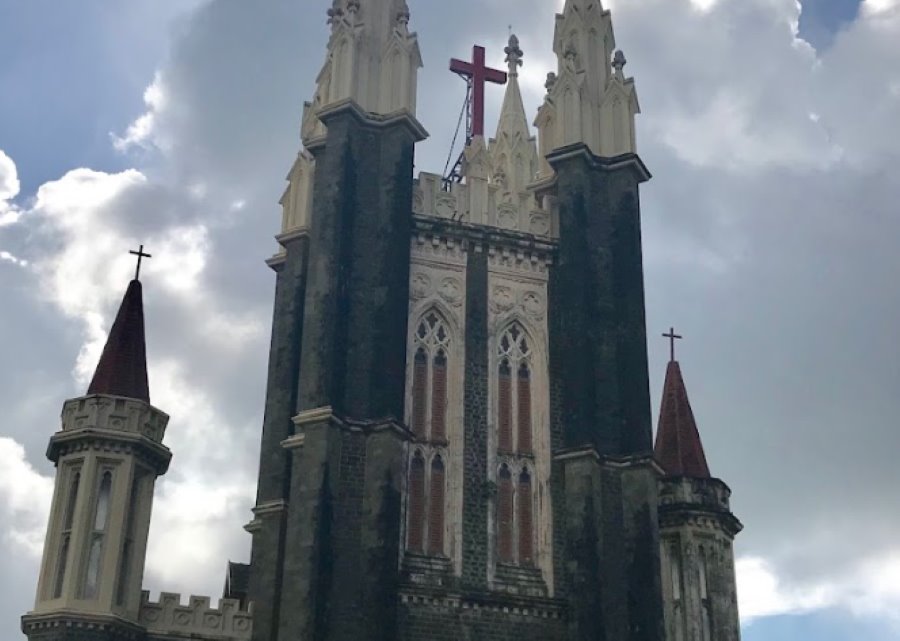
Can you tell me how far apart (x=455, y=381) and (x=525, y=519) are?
10.7 feet

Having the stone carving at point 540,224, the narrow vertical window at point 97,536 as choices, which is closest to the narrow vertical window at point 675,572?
the stone carving at point 540,224

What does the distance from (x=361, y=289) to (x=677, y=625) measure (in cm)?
1137

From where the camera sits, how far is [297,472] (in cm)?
2738

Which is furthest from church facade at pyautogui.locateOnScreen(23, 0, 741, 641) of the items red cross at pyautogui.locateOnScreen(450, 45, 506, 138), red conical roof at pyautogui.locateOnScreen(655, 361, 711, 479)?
red cross at pyautogui.locateOnScreen(450, 45, 506, 138)

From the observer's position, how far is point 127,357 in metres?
29.8

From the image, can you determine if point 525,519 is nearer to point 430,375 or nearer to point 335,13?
point 430,375

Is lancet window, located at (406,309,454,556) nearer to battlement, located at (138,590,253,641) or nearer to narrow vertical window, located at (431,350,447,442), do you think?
narrow vertical window, located at (431,350,447,442)

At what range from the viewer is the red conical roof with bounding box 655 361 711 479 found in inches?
1399

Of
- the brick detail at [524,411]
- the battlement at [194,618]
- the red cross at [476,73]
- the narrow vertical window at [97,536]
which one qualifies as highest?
the red cross at [476,73]

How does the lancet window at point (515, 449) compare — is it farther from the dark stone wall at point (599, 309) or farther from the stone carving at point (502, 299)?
the dark stone wall at point (599, 309)

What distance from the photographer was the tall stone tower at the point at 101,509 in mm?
26594

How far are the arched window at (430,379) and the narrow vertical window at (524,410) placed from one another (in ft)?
5.45

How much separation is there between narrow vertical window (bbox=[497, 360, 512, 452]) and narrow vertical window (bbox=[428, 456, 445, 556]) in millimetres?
1480

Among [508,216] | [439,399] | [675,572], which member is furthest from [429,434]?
[675,572]
